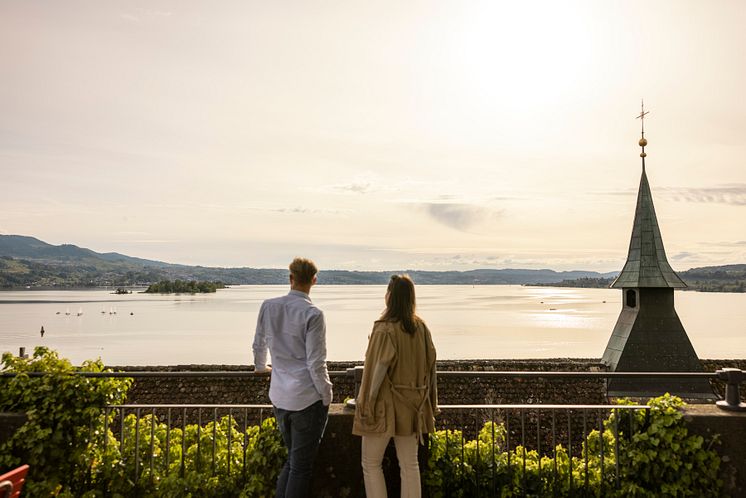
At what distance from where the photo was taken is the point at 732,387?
14.5 ft

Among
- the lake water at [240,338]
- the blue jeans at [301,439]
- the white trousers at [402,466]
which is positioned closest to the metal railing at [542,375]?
the blue jeans at [301,439]

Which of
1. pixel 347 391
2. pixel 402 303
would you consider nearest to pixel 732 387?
pixel 402 303

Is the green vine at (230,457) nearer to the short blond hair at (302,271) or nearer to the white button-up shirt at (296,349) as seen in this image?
the white button-up shirt at (296,349)

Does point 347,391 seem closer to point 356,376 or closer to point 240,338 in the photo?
point 356,376

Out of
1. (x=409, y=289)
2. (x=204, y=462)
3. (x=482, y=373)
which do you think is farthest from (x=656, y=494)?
(x=204, y=462)

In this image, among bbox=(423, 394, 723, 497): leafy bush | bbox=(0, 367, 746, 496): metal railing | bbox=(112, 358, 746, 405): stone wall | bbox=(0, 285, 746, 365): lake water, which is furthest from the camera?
bbox=(0, 285, 746, 365): lake water

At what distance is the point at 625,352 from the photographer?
24453 mm

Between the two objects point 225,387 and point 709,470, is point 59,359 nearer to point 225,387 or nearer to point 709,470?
point 709,470

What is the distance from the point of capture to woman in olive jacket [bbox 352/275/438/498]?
3602 mm

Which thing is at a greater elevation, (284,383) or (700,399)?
(284,383)

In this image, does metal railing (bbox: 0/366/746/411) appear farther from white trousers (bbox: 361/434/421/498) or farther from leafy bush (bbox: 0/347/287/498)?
white trousers (bbox: 361/434/421/498)

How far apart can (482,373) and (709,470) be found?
6.02 feet

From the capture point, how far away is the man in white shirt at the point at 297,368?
3.65 metres

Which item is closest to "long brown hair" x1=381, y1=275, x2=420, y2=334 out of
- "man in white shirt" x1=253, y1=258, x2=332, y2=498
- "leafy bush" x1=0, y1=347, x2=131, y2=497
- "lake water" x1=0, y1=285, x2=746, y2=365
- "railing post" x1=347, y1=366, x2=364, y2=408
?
"man in white shirt" x1=253, y1=258, x2=332, y2=498
